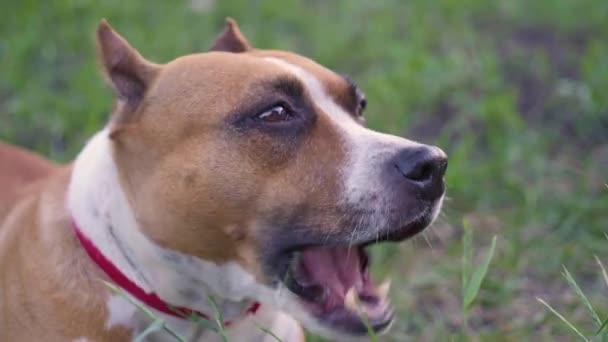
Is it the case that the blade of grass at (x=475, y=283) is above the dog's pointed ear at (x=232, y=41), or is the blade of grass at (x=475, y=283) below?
below

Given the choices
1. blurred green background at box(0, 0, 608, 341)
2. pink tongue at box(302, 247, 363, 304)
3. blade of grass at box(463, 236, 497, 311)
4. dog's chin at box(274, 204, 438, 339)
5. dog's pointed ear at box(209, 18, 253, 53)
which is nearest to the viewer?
blade of grass at box(463, 236, 497, 311)

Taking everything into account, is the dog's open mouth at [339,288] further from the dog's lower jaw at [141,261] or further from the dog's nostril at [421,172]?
the dog's nostril at [421,172]

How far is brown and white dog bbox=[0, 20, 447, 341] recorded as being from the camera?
8.56ft

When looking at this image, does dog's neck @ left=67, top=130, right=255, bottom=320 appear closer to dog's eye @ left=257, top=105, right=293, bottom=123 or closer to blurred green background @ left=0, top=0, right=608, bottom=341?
dog's eye @ left=257, top=105, right=293, bottom=123

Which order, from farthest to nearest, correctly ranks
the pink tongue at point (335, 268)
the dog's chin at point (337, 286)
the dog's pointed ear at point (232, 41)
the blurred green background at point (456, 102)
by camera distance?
the blurred green background at point (456, 102), the dog's pointed ear at point (232, 41), the pink tongue at point (335, 268), the dog's chin at point (337, 286)

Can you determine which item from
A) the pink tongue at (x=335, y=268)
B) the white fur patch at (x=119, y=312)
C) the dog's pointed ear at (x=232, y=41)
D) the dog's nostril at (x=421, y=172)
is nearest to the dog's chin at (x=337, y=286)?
the pink tongue at (x=335, y=268)

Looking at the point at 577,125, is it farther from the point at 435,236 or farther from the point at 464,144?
the point at 435,236

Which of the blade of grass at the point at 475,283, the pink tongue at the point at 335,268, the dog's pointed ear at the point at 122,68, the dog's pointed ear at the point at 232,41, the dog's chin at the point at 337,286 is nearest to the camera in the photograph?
the blade of grass at the point at 475,283

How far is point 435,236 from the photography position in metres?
4.25

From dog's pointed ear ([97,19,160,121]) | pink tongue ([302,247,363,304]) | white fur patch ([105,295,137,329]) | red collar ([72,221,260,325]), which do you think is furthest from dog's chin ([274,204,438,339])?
dog's pointed ear ([97,19,160,121])

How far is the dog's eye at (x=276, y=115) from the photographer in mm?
2744

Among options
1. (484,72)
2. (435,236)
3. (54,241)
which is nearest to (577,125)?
(484,72)

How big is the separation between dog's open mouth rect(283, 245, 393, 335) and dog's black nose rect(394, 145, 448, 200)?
0.30 m

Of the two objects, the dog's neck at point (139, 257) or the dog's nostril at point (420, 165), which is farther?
the dog's neck at point (139, 257)
